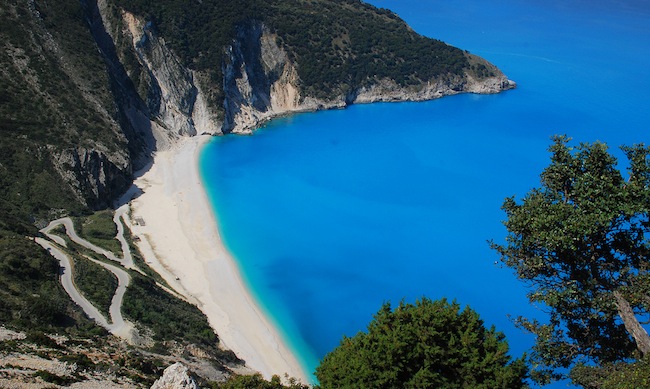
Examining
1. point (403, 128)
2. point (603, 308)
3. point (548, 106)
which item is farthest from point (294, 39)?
point (603, 308)

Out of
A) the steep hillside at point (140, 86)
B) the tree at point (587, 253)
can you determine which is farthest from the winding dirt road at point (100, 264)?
the tree at point (587, 253)

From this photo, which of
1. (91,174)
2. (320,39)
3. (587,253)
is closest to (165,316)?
(91,174)

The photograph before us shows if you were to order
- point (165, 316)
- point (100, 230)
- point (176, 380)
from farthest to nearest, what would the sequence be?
point (100, 230), point (165, 316), point (176, 380)

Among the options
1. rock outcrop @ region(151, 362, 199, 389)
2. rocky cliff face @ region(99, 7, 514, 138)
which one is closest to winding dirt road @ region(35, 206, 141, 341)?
rock outcrop @ region(151, 362, 199, 389)

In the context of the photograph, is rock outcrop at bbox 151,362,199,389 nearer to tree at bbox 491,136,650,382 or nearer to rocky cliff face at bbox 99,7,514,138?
tree at bbox 491,136,650,382

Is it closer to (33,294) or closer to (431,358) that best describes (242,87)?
(33,294)

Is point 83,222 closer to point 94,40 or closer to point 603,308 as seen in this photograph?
point 94,40
